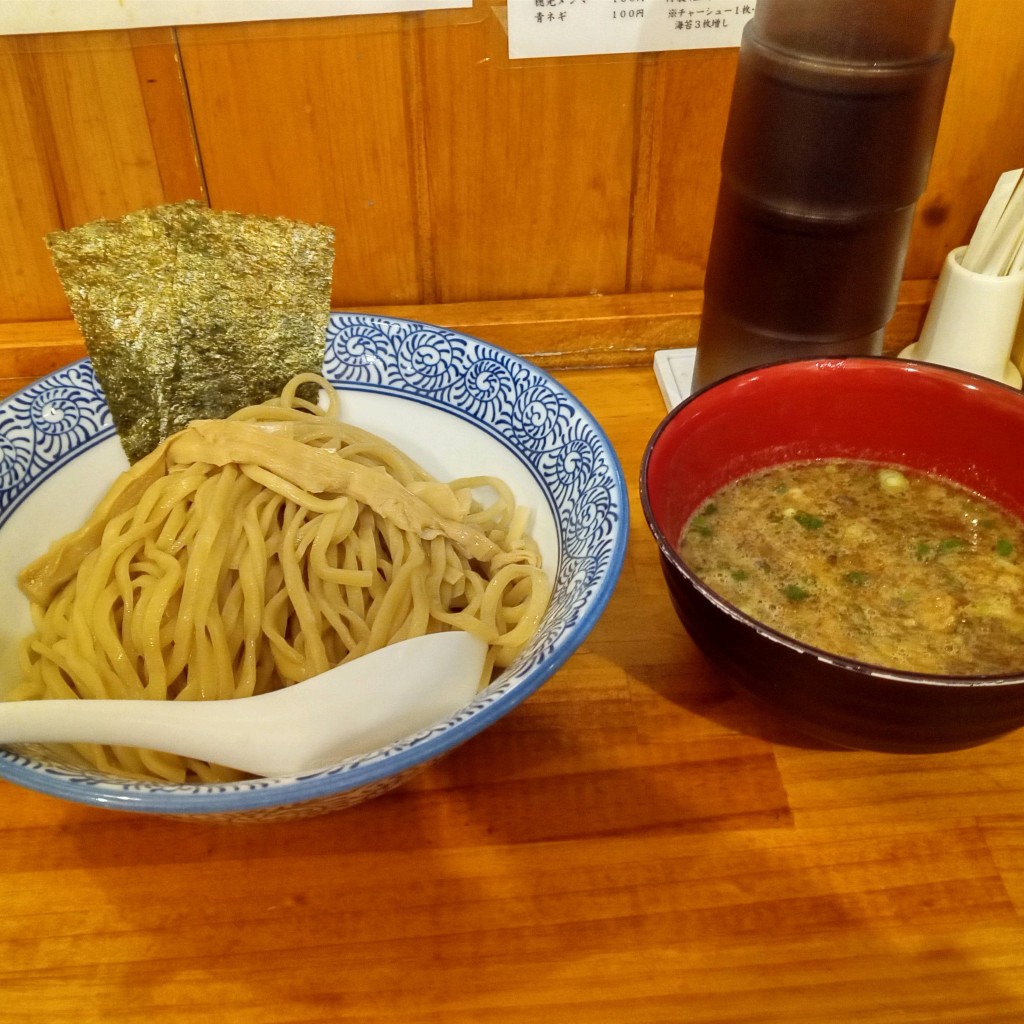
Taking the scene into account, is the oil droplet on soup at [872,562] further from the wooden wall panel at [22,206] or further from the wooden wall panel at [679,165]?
the wooden wall panel at [22,206]

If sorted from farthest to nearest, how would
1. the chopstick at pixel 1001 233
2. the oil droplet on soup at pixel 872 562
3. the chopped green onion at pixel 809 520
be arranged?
the chopstick at pixel 1001 233 → the chopped green onion at pixel 809 520 → the oil droplet on soup at pixel 872 562

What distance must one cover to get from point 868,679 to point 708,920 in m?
0.28

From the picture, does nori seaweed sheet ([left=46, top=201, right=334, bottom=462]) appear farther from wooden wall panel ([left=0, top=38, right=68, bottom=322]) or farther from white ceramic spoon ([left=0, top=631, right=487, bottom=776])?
white ceramic spoon ([left=0, top=631, right=487, bottom=776])

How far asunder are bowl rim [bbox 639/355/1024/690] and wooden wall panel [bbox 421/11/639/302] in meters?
0.57

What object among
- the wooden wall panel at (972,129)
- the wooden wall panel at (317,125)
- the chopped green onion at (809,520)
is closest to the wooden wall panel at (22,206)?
the wooden wall panel at (317,125)

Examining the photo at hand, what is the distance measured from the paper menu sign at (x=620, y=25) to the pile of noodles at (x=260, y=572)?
656 mm

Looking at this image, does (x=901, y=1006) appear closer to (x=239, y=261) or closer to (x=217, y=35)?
(x=239, y=261)

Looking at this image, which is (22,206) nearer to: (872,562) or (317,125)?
(317,125)

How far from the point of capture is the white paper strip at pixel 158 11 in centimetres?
118

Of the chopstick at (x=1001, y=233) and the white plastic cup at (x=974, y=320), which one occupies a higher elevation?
the chopstick at (x=1001, y=233)

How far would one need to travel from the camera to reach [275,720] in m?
0.79

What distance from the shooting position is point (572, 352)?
1561 millimetres

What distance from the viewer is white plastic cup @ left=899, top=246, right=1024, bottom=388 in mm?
1338

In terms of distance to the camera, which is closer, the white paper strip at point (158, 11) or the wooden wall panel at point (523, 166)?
the white paper strip at point (158, 11)
